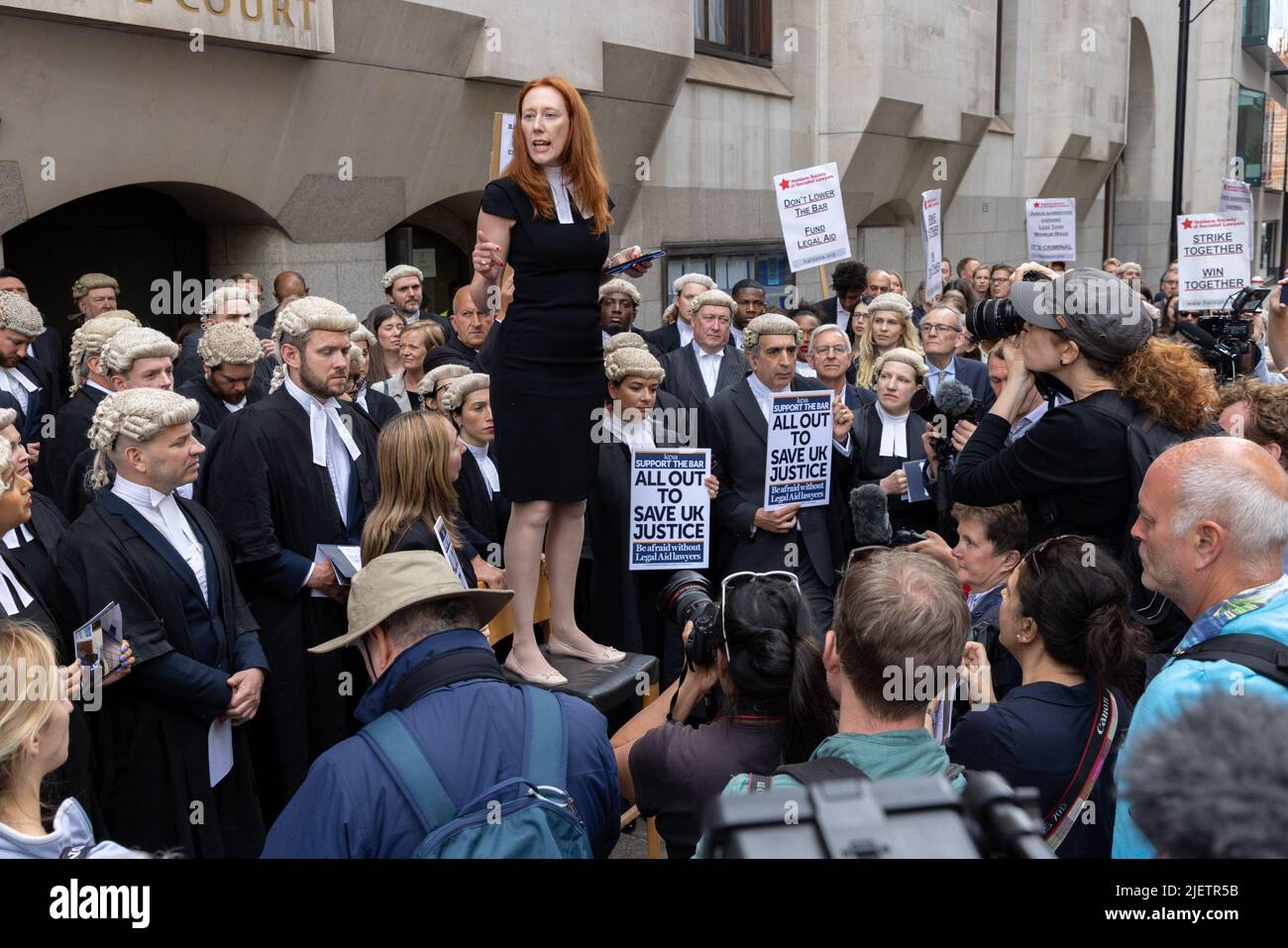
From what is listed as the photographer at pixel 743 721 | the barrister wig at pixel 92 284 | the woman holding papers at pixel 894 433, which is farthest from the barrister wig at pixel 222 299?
the photographer at pixel 743 721

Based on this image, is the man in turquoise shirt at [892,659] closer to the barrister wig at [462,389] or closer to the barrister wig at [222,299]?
the barrister wig at [462,389]

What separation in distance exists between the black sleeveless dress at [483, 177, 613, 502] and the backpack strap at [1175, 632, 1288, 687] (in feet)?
7.28

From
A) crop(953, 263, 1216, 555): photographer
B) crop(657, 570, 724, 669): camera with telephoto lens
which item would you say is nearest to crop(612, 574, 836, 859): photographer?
crop(657, 570, 724, 669): camera with telephoto lens

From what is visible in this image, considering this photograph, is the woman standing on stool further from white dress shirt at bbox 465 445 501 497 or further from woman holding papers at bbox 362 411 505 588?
white dress shirt at bbox 465 445 501 497

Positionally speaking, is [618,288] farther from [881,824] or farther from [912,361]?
[881,824]

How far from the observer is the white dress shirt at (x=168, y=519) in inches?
152

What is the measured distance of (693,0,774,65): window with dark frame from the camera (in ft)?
49.1

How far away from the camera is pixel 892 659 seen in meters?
2.39

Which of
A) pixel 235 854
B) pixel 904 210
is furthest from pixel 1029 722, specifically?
pixel 904 210

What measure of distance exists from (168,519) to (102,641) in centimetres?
56

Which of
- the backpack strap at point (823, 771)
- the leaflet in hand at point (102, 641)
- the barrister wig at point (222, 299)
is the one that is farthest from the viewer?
the barrister wig at point (222, 299)

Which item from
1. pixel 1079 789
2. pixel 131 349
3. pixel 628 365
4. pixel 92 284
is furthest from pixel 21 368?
pixel 1079 789

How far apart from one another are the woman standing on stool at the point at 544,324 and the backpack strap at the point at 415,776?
1777mm

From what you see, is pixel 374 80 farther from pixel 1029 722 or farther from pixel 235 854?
pixel 1029 722
